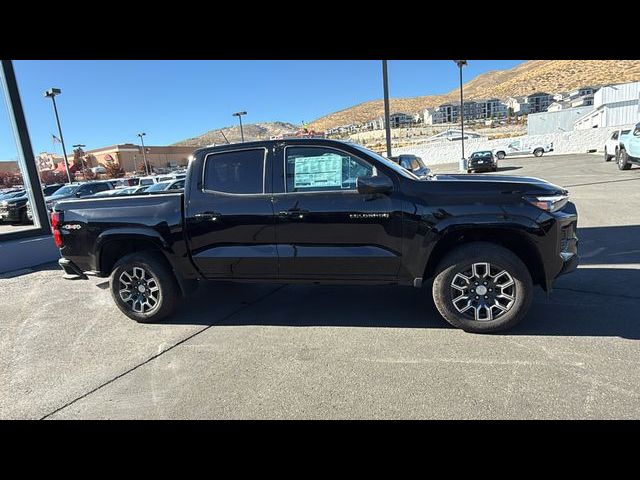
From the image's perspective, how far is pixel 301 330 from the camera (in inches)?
163

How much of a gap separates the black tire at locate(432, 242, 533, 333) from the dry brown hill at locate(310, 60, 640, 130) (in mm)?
62986

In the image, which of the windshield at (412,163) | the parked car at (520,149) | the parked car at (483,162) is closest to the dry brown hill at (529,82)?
the parked car at (520,149)

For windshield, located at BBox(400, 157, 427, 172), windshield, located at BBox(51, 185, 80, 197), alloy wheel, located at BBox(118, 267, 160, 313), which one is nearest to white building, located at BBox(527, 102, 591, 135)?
windshield, located at BBox(400, 157, 427, 172)

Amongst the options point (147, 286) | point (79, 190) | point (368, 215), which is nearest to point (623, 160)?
point (368, 215)

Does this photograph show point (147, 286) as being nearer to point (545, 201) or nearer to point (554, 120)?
point (545, 201)

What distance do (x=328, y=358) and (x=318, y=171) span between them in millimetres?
1882

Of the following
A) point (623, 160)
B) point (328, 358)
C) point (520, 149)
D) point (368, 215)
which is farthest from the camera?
point (520, 149)

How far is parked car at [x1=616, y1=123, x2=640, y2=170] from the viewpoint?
15.5 metres

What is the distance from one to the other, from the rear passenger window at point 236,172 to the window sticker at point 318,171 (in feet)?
1.33

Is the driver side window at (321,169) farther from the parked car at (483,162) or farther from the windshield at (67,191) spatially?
the parked car at (483,162)

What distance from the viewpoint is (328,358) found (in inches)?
138
